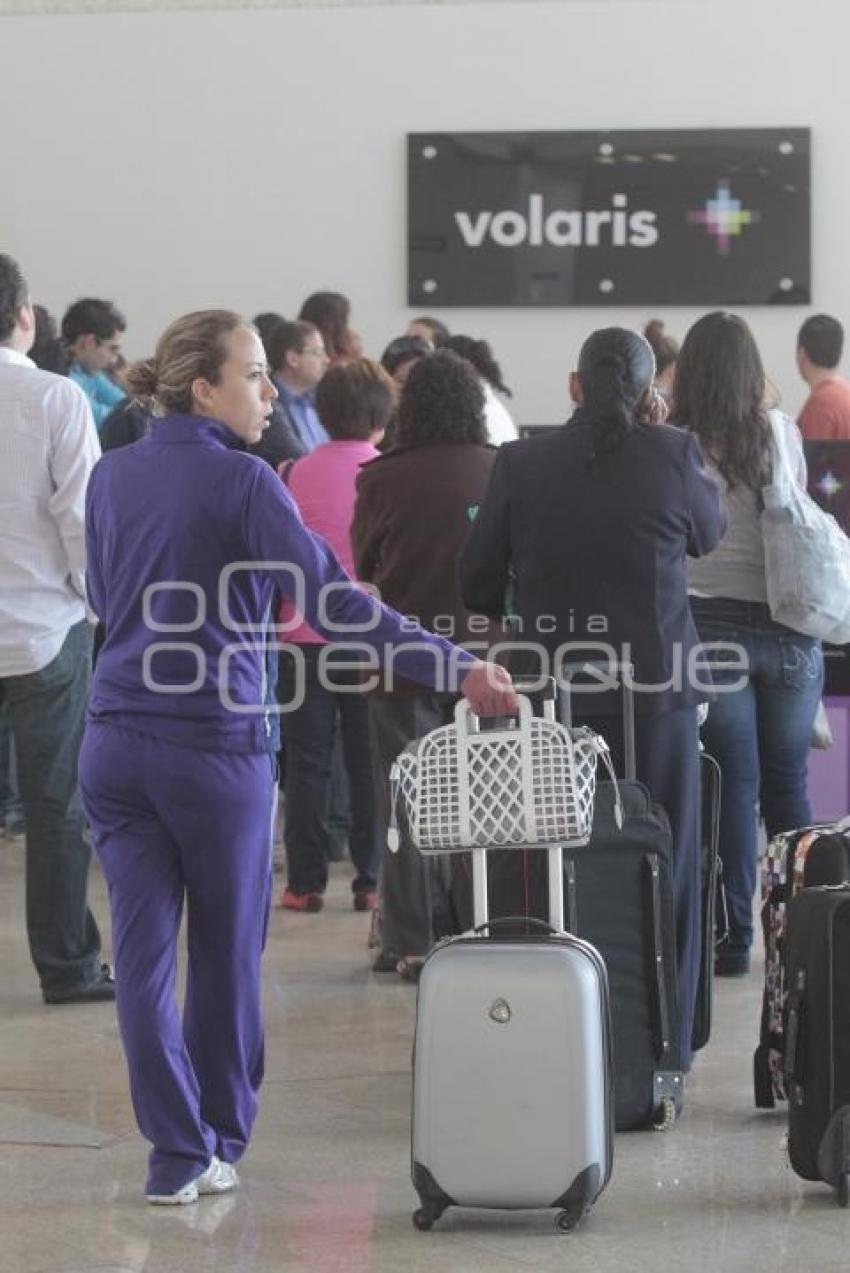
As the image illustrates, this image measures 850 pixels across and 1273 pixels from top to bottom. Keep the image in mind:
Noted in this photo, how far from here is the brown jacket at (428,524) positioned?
221 inches

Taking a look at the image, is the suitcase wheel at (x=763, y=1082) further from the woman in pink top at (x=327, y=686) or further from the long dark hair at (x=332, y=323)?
the long dark hair at (x=332, y=323)

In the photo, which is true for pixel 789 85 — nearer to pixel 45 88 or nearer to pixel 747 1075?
pixel 45 88

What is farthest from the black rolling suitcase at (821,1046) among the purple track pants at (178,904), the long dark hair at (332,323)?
the long dark hair at (332,323)

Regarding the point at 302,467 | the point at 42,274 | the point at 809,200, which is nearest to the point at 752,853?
the point at 302,467

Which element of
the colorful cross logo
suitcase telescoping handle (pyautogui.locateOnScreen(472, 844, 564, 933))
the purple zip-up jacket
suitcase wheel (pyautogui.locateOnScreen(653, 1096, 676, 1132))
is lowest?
suitcase wheel (pyautogui.locateOnScreen(653, 1096, 676, 1132))

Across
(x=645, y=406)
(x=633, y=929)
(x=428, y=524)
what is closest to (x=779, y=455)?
(x=428, y=524)

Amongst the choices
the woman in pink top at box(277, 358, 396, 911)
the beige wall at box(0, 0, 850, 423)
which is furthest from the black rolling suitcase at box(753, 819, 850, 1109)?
the beige wall at box(0, 0, 850, 423)

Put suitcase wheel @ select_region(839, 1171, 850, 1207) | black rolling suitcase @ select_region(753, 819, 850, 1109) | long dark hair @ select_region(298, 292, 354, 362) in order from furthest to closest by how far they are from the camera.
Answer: long dark hair @ select_region(298, 292, 354, 362) < black rolling suitcase @ select_region(753, 819, 850, 1109) < suitcase wheel @ select_region(839, 1171, 850, 1207)

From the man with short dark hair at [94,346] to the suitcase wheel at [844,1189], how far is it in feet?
16.1

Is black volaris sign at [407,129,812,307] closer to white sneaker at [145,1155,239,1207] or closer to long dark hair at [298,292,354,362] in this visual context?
long dark hair at [298,292,354,362]

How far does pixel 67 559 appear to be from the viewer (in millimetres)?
5406

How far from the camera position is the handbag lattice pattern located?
11.9 ft

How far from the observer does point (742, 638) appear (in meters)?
5.61

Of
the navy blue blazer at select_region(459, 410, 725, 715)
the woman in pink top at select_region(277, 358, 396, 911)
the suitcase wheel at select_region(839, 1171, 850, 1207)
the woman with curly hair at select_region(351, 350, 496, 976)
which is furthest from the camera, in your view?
the woman in pink top at select_region(277, 358, 396, 911)
